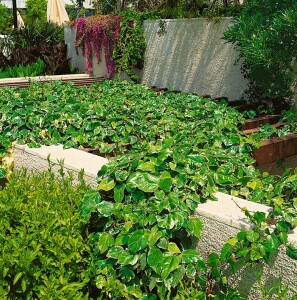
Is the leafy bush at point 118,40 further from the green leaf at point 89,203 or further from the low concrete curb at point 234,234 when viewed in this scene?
the low concrete curb at point 234,234

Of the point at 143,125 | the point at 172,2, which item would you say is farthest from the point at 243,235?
the point at 172,2

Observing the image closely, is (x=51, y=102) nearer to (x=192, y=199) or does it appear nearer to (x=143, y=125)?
(x=143, y=125)

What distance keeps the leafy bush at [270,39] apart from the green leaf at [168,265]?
9.79 ft

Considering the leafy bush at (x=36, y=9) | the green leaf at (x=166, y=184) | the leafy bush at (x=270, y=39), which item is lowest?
the leafy bush at (x=36, y=9)

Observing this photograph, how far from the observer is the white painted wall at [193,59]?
6.97m

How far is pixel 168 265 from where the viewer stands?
2432mm

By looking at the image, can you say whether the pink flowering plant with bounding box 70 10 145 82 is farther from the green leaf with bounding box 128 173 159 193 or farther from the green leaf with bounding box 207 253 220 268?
the green leaf with bounding box 207 253 220 268

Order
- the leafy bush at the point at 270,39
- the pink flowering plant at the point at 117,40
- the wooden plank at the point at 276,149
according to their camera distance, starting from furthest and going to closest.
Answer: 1. the pink flowering plant at the point at 117,40
2. the leafy bush at the point at 270,39
3. the wooden plank at the point at 276,149

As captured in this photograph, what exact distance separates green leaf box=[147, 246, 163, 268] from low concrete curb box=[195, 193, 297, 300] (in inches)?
13.6

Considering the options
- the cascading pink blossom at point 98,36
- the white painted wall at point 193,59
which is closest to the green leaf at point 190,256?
the white painted wall at point 193,59

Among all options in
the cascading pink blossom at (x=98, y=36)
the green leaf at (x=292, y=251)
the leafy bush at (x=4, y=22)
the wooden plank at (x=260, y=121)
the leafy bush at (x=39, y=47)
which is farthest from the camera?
the leafy bush at (x=4, y=22)

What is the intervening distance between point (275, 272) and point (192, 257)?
40 cm

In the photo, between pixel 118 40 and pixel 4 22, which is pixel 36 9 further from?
pixel 118 40

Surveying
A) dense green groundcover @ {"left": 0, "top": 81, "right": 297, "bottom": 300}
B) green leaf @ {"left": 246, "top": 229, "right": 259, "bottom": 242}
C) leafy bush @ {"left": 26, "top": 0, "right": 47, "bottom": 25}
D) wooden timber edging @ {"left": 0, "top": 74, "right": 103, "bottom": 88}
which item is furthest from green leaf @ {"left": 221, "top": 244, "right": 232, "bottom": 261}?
leafy bush @ {"left": 26, "top": 0, "right": 47, "bottom": 25}
